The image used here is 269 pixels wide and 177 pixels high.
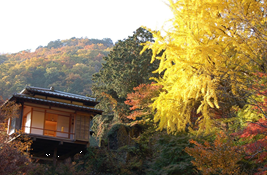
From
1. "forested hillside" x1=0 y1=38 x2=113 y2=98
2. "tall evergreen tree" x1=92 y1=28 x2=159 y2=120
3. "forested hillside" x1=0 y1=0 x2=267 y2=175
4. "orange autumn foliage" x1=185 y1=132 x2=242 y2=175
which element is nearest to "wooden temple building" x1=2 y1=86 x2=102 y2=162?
"forested hillside" x1=0 y1=0 x2=267 y2=175

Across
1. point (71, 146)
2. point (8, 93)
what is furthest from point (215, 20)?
point (8, 93)

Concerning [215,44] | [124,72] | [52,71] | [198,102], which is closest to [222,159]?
[198,102]

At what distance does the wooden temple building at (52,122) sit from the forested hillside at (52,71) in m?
16.5

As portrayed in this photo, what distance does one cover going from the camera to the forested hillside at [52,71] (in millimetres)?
33062

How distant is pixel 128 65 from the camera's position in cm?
1989

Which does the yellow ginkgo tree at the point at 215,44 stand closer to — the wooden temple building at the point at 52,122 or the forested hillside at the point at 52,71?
the wooden temple building at the point at 52,122

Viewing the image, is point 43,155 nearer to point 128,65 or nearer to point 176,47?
point 128,65

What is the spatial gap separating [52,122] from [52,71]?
21007 mm

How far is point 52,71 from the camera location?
35969 mm

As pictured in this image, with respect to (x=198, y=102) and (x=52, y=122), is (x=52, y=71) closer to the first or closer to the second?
(x=52, y=122)

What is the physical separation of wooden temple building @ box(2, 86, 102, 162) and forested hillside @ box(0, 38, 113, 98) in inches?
648

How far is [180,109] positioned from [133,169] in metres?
7.37

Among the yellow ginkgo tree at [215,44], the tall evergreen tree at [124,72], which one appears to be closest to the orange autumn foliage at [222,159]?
the yellow ginkgo tree at [215,44]

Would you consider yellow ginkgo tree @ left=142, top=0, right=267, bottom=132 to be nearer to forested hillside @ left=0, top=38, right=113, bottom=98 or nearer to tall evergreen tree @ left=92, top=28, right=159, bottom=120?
tall evergreen tree @ left=92, top=28, right=159, bottom=120
